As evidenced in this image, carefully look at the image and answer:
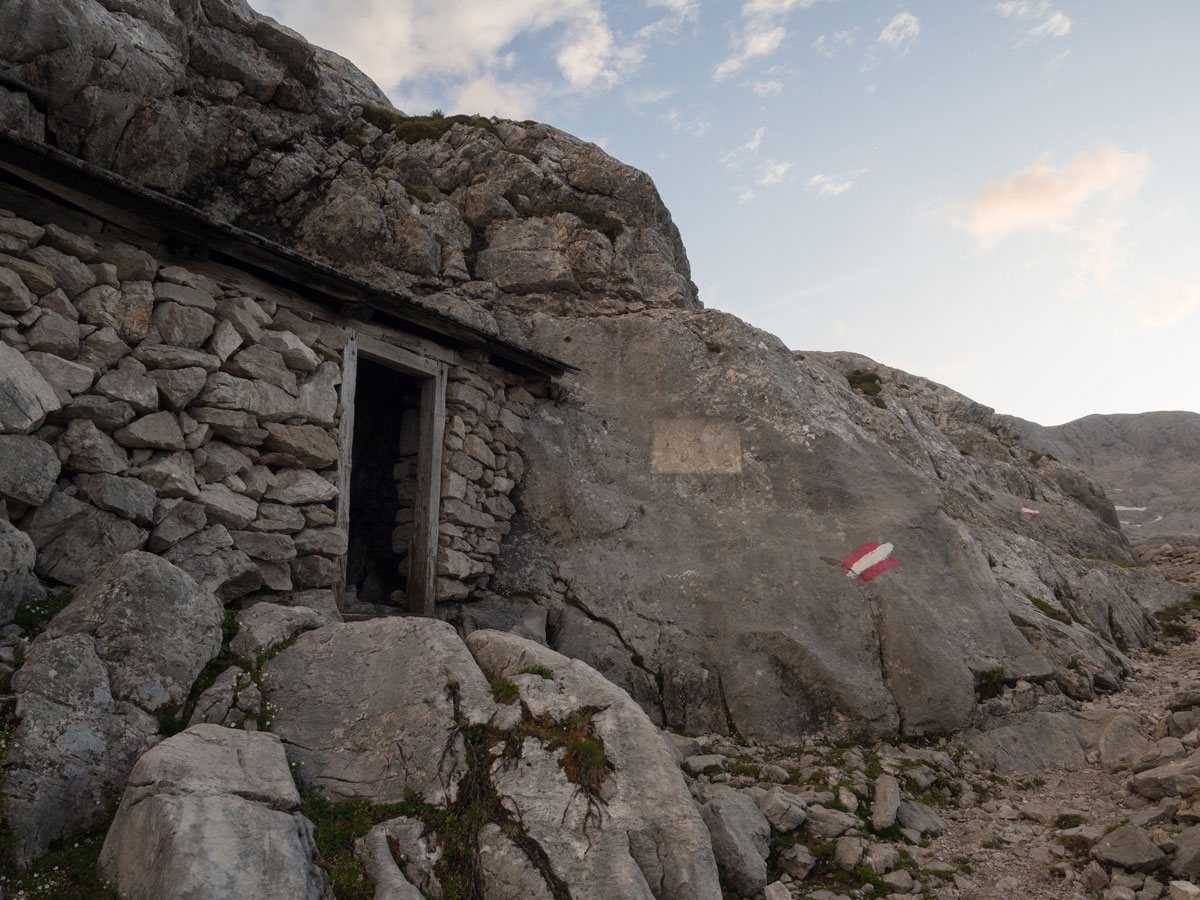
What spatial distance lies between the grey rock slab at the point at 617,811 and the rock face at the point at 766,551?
3.27 m

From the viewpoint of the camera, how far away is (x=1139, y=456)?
35312 millimetres

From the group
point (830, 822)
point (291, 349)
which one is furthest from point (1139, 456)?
point (291, 349)

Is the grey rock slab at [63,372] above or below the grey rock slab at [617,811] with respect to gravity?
above

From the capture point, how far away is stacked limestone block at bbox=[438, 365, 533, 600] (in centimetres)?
929

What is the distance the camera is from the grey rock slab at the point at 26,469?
538cm

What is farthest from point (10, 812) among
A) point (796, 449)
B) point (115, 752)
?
point (796, 449)

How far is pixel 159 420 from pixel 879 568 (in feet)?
24.2

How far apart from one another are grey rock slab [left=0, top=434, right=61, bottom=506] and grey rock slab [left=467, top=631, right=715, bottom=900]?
363cm

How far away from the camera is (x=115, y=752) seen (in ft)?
14.4

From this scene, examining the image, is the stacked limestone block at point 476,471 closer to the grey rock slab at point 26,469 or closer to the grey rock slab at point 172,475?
the grey rock slab at point 172,475

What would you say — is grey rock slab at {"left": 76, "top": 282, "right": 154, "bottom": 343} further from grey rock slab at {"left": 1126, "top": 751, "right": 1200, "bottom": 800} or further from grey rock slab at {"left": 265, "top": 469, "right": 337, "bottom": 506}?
grey rock slab at {"left": 1126, "top": 751, "right": 1200, "bottom": 800}

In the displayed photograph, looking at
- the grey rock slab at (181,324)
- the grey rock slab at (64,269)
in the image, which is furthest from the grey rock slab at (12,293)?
the grey rock slab at (181,324)

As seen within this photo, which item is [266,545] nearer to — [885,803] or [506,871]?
[506,871]

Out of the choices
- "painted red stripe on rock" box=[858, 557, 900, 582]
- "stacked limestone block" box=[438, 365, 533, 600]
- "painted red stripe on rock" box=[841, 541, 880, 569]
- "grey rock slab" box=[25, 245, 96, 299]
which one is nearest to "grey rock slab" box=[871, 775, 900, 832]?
"painted red stripe on rock" box=[858, 557, 900, 582]
